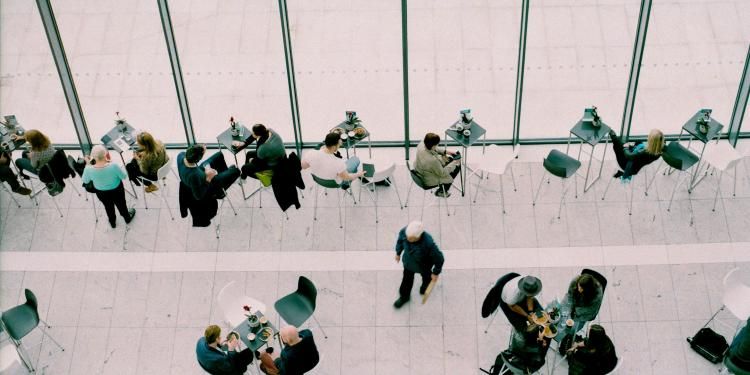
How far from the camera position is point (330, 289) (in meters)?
10.3

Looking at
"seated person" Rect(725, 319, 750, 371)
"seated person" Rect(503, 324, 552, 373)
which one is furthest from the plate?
"seated person" Rect(725, 319, 750, 371)

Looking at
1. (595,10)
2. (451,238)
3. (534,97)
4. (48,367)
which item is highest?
(595,10)

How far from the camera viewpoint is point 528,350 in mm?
8727

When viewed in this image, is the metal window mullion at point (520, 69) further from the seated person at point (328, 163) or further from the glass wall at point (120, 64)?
the glass wall at point (120, 64)

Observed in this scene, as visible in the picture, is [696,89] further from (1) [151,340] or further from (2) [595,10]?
(1) [151,340]

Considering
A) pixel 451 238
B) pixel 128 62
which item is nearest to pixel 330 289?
pixel 451 238

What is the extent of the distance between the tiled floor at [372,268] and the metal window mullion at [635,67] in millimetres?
606

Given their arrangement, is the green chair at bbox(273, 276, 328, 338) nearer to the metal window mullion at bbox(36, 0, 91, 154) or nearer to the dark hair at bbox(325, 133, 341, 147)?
the dark hair at bbox(325, 133, 341, 147)

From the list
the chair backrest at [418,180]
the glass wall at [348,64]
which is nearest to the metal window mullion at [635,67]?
the glass wall at [348,64]

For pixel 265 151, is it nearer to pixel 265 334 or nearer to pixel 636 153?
pixel 265 334

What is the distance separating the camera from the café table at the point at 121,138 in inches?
437

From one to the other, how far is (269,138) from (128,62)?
9.59ft

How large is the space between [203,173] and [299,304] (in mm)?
1888

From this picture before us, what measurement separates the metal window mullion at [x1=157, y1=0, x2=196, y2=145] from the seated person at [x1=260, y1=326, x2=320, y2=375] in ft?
13.9
